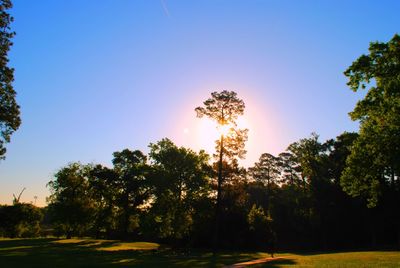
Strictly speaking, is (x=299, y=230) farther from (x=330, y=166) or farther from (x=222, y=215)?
(x=222, y=215)

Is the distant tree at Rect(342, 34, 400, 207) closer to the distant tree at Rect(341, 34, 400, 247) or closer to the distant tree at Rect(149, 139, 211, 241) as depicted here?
the distant tree at Rect(341, 34, 400, 247)

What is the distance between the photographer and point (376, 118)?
25.9 m

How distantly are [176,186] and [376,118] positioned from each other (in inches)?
1714

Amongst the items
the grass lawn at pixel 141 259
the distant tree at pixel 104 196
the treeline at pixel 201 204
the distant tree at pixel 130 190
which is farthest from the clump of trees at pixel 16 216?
the grass lawn at pixel 141 259

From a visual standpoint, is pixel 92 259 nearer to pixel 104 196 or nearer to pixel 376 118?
pixel 376 118

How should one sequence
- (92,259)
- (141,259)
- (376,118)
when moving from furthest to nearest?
(141,259) → (92,259) → (376,118)

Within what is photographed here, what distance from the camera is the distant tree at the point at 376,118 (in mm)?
24781

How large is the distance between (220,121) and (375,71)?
68.8 feet

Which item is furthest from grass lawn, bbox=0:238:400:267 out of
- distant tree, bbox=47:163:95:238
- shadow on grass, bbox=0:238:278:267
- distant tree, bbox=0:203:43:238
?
distant tree, bbox=0:203:43:238

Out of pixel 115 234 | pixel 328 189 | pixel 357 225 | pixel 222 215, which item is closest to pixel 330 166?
pixel 328 189

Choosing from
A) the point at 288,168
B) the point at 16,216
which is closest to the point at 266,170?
the point at 288,168

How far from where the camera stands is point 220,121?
44.2 meters

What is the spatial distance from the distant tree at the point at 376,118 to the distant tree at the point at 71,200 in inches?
1956

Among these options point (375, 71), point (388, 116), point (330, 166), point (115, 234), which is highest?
point (330, 166)
